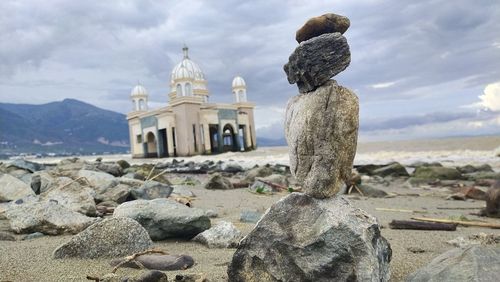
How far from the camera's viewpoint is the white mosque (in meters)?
38.5

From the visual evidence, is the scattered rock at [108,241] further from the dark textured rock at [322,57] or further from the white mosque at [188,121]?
the white mosque at [188,121]

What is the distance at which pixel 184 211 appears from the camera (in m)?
4.86

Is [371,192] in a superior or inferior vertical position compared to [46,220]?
inferior

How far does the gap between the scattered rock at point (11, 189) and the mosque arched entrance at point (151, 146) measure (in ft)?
120

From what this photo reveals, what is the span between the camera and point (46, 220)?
5043mm

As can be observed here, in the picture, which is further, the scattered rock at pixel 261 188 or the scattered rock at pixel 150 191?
the scattered rock at pixel 261 188

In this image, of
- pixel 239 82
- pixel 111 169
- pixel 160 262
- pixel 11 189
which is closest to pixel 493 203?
pixel 160 262

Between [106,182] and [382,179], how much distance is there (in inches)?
327

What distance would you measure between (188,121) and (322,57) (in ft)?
117

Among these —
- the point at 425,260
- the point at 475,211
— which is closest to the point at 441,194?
the point at 475,211

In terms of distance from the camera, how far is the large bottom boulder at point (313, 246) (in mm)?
2797

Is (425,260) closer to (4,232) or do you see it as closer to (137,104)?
(4,232)

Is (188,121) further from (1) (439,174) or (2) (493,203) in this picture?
(2) (493,203)

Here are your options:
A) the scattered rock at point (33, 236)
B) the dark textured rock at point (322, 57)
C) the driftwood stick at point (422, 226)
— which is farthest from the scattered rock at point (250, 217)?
the dark textured rock at point (322, 57)
